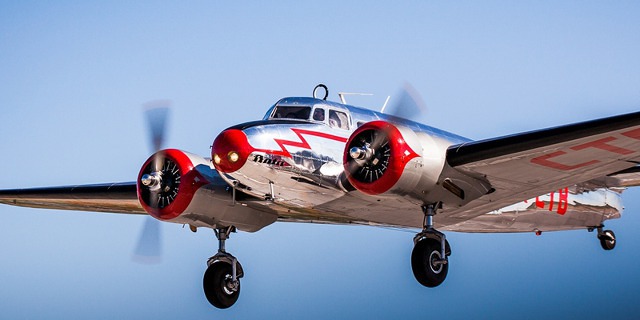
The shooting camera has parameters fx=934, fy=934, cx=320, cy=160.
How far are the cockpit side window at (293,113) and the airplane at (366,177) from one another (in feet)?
0.08

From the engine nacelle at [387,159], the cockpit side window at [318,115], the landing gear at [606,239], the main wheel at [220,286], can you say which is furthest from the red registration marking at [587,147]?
the main wheel at [220,286]

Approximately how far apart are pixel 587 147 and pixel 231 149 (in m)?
6.36

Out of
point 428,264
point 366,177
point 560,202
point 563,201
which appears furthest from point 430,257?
point 563,201

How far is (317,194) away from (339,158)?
2.76 feet

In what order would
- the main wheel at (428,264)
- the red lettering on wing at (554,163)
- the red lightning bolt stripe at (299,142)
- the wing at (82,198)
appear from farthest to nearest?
the wing at (82,198) → the main wheel at (428,264) → the red lettering on wing at (554,163) → the red lightning bolt stripe at (299,142)

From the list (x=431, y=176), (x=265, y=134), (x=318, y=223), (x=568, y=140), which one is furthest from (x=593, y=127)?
(x=318, y=223)

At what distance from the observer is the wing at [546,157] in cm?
1584

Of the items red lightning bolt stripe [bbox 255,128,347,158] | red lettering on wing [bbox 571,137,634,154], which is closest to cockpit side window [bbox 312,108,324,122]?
red lightning bolt stripe [bbox 255,128,347,158]

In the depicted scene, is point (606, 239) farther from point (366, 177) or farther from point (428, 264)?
point (366, 177)

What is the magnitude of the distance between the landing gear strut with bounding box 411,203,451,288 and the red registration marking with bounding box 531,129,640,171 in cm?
233

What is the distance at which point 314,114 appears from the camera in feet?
57.7

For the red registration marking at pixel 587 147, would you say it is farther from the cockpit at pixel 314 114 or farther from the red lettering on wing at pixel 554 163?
the cockpit at pixel 314 114

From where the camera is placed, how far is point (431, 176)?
661 inches

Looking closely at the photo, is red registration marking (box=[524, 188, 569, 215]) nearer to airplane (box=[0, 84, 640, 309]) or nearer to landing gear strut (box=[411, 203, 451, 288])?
airplane (box=[0, 84, 640, 309])
